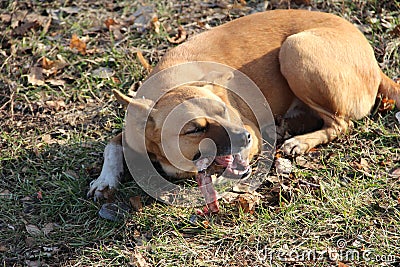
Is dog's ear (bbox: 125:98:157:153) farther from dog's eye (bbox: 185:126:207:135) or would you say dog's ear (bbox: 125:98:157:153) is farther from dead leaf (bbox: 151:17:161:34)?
dead leaf (bbox: 151:17:161:34)

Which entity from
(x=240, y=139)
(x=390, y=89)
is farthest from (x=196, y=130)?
(x=390, y=89)

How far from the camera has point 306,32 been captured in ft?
16.1

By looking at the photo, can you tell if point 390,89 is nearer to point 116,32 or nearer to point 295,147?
point 295,147

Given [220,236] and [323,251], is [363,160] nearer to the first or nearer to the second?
[323,251]

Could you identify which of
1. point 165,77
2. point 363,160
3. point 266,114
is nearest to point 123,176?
point 165,77

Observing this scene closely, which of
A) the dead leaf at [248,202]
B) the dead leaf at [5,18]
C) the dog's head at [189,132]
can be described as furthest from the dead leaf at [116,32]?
the dead leaf at [248,202]

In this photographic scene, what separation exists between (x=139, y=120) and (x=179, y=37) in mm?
2042

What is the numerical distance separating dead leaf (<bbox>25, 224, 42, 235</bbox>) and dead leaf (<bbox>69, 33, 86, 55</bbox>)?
2.29m

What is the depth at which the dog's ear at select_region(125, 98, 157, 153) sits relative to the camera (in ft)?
14.0

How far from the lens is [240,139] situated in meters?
4.13

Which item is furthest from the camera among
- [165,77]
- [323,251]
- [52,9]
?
[52,9]

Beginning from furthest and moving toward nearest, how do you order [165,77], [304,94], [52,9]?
1. [52,9]
2. [304,94]
3. [165,77]

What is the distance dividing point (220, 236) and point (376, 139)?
1695 millimetres

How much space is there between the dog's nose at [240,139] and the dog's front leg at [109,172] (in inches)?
39.0
